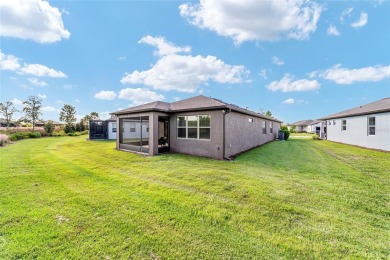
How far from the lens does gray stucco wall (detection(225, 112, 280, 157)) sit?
32.9 feet

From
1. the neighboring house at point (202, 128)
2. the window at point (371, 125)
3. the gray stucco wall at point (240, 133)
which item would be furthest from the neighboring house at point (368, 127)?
the neighboring house at point (202, 128)

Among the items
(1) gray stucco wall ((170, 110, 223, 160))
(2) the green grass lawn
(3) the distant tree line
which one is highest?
(3) the distant tree line

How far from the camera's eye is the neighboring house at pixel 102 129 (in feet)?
76.2

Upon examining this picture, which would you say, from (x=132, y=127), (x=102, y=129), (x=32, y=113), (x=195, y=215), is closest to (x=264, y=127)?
(x=195, y=215)

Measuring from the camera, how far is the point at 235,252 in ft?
8.89

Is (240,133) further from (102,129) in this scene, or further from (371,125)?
(102,129)

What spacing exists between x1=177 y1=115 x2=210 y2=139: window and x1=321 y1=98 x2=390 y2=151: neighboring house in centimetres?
1154

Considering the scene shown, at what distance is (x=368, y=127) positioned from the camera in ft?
44.3

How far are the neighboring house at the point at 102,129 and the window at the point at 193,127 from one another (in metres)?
16.1

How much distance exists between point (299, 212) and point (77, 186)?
6258 mm

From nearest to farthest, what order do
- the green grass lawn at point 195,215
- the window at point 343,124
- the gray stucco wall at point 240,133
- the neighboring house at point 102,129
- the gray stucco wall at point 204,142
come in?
the green grass lawn at point 195,215 → the gray stucco wall at point 204,142 → the gray stucco wall at point 240,133 → the window at point 343,124 → the neighboring house at point 102,129

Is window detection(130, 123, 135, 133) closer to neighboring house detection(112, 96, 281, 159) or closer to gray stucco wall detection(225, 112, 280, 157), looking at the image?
neighboring house detection(112, 96, 281, 159)

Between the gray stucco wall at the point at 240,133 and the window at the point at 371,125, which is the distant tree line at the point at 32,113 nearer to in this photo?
the gray stucco wall at the point at 240,133

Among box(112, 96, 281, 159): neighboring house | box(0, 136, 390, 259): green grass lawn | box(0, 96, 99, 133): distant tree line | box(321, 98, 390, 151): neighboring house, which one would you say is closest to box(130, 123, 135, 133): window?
box(112, 96, 281, 159): neighboring house
